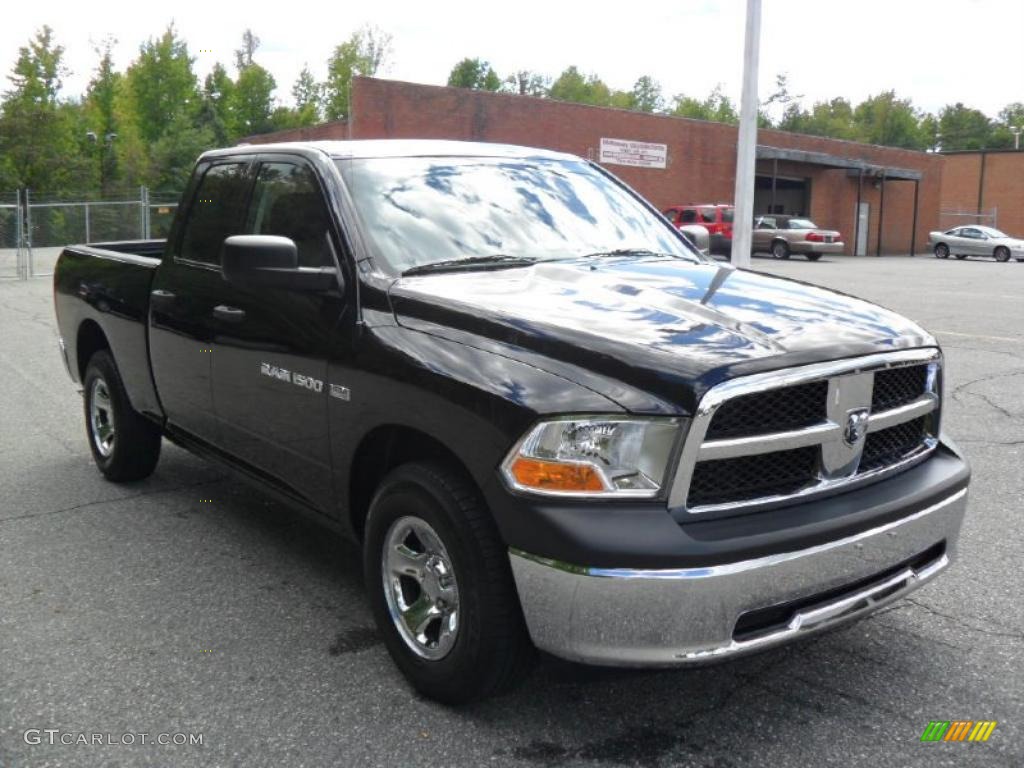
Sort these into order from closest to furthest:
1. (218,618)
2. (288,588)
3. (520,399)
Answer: (520,399) → (218,618) → (288,588)

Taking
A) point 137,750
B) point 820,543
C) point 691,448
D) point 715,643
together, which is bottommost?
point 137,750

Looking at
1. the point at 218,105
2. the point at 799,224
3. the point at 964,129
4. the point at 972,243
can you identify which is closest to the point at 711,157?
the point at 799,224

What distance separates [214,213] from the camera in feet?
16.7

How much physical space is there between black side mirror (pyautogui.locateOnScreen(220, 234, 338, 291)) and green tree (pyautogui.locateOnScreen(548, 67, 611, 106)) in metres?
105

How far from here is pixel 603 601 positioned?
278cm

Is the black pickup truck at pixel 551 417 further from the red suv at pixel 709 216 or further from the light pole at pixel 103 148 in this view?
the light pole at pixel 103 148

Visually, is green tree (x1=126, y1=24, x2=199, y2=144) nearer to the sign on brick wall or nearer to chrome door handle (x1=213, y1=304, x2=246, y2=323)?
the sign on brick wall

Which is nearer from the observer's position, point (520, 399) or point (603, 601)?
point (603, 601)

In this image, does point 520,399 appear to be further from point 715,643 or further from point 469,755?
point 469,755

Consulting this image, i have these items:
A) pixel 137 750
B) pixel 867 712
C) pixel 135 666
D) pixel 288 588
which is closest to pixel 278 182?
pixel 288 588

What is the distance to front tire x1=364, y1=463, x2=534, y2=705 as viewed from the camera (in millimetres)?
3035

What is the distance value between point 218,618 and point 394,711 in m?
1.10

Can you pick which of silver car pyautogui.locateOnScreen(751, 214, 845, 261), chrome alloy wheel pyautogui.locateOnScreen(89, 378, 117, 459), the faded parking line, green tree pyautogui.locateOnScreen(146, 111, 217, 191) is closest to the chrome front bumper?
chrome alloy wheel pyautogui.locateOnScreen(89, 378, 117, 459)

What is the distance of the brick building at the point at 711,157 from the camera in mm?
32500
